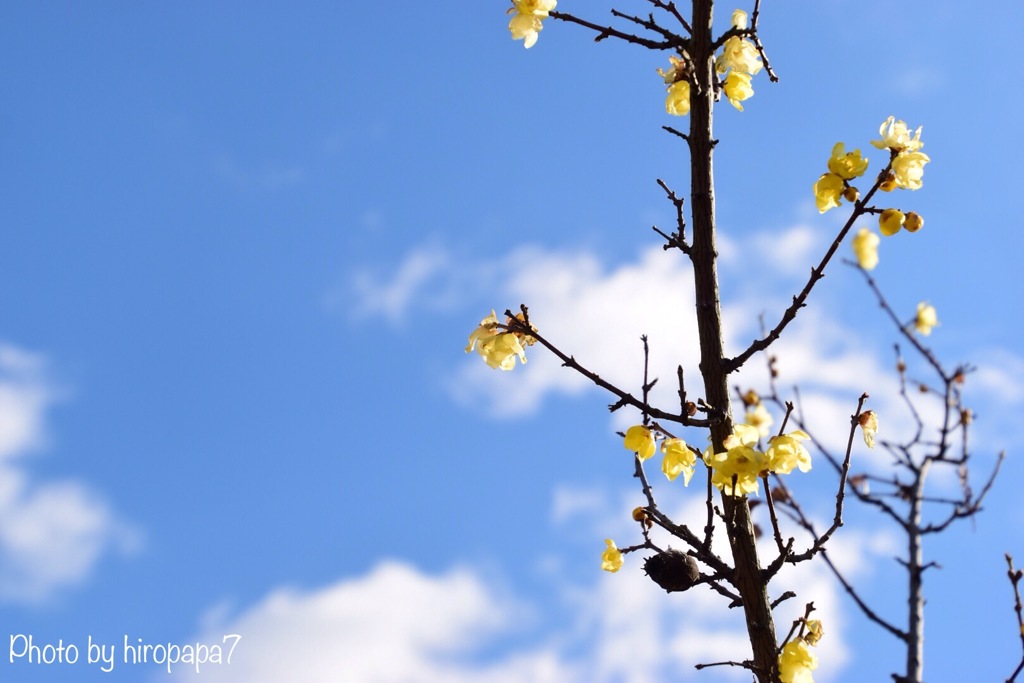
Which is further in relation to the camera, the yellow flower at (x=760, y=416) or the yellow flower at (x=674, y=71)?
the yellow flower at (x=760, y=416)

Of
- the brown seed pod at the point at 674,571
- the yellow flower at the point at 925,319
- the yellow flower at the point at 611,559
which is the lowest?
the brown seed pod at the point at 674,571

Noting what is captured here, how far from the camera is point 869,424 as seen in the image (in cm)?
285

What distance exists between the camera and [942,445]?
571 cm

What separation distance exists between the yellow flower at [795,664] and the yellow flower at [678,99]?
1.93m

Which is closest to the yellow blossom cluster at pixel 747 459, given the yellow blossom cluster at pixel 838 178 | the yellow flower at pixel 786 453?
the yellow flower at pixel 786 453

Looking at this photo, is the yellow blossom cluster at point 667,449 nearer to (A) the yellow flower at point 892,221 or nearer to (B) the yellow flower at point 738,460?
(B) the yellow flower at point 738,460

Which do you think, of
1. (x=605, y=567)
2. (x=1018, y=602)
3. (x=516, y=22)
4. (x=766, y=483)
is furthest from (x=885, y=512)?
(x=516, y=22)

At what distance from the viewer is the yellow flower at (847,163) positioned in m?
2.78

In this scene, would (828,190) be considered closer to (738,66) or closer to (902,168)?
(902,168)

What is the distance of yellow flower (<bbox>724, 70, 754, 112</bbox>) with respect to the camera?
123 inches

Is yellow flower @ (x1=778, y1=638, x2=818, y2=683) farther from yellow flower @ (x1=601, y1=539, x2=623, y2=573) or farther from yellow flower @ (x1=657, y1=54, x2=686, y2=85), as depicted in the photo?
yellow flower @ (x1=657, y1=54, x2=686, y2=85)

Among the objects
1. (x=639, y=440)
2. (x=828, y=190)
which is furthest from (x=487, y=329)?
(x=828, y=190)

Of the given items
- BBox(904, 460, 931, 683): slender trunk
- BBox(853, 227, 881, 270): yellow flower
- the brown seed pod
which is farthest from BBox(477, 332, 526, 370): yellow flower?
BBox(853, 227, 881, 270): yellow flower

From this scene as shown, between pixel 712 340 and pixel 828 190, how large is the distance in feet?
2.06
